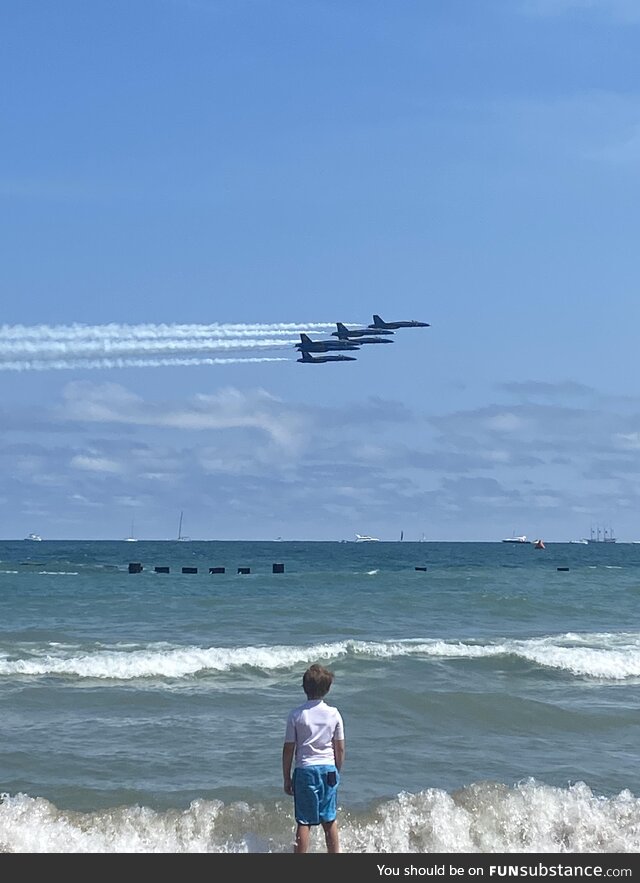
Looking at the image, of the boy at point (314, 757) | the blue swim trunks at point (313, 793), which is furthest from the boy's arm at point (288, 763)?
the blue swim trunks at point (313, 793)

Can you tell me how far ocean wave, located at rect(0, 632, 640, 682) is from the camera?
73.1 ft

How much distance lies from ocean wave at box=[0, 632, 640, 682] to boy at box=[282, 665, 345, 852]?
12.9 metres

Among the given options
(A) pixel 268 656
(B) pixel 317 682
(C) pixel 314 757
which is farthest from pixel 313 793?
(A) pixel 268 656

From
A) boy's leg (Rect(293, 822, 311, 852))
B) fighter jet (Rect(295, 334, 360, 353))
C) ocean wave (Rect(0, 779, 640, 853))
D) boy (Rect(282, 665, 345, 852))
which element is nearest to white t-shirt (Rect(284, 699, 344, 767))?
boy (Rect(282, 665, 345, 852))

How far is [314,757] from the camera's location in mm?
9219

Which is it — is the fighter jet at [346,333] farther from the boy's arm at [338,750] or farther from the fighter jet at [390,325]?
the boy's arm at [338,750]

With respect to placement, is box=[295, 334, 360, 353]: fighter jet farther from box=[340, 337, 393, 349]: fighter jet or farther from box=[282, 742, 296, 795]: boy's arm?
box=[282, 742, 296, 795]: boy's arm

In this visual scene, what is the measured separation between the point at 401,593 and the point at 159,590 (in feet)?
35.2

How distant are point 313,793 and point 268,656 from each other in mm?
14547

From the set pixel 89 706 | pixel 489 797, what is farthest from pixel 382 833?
pixel 89 706

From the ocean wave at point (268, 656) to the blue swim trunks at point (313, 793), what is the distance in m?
12.9

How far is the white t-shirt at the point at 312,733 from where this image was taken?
9.22 meters
